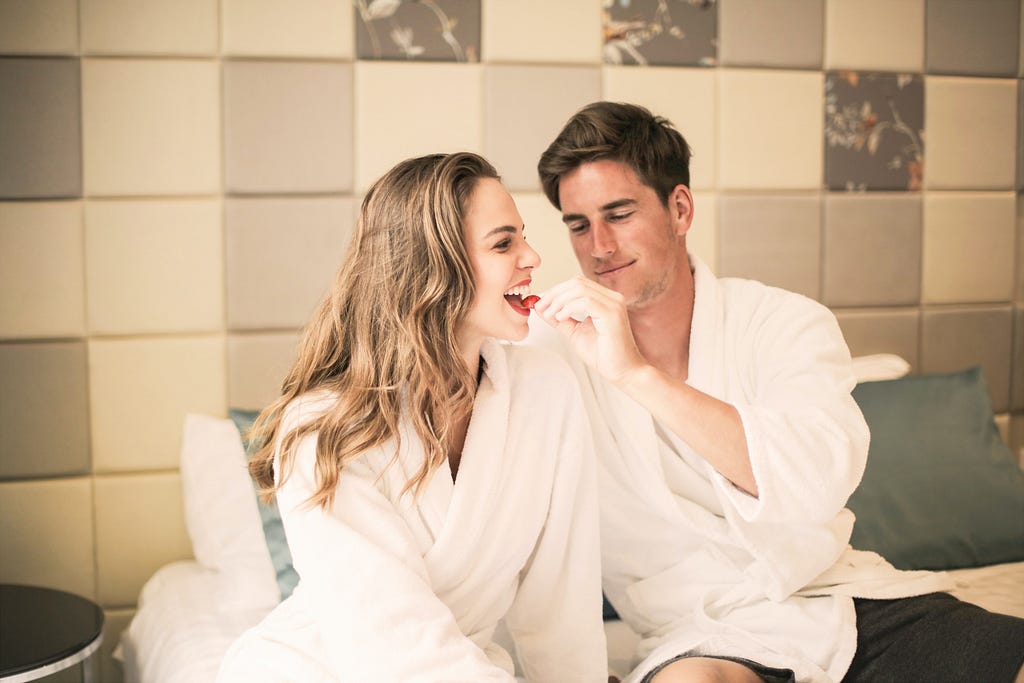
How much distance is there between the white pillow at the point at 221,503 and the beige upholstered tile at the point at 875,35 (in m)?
1.85

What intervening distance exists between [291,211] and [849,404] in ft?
4.45

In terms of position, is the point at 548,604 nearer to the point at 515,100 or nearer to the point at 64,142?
the point at 515,100

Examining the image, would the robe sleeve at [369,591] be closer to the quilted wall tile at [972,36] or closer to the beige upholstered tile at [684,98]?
the beige upholstered tile at [684,98]

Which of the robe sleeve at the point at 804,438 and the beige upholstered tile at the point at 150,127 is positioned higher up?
the beige upholstered tile at the point at 150,127

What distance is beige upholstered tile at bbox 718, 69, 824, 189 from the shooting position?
8.28 ft

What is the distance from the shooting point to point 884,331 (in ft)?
8.74

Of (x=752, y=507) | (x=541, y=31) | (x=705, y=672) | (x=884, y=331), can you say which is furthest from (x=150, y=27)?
(x=884, y=331)

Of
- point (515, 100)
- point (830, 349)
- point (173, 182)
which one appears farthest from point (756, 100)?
point (173, 182)

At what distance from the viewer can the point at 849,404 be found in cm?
160

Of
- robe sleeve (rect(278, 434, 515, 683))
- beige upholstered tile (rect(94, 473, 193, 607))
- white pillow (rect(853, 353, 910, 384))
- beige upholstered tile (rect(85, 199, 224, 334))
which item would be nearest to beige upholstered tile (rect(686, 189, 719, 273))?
white pillow (rect(853, 353, 910, 384))

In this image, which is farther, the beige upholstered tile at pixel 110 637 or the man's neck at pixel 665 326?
the beige upholstered tile at pixel 110 637

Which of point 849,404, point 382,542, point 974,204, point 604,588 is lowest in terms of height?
point 604,588

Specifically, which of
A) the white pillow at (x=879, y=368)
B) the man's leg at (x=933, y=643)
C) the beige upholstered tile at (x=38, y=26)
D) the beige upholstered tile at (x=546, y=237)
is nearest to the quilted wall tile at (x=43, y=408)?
the beige upholstered tile at (x=38, y=26)

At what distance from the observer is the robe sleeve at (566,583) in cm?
159
